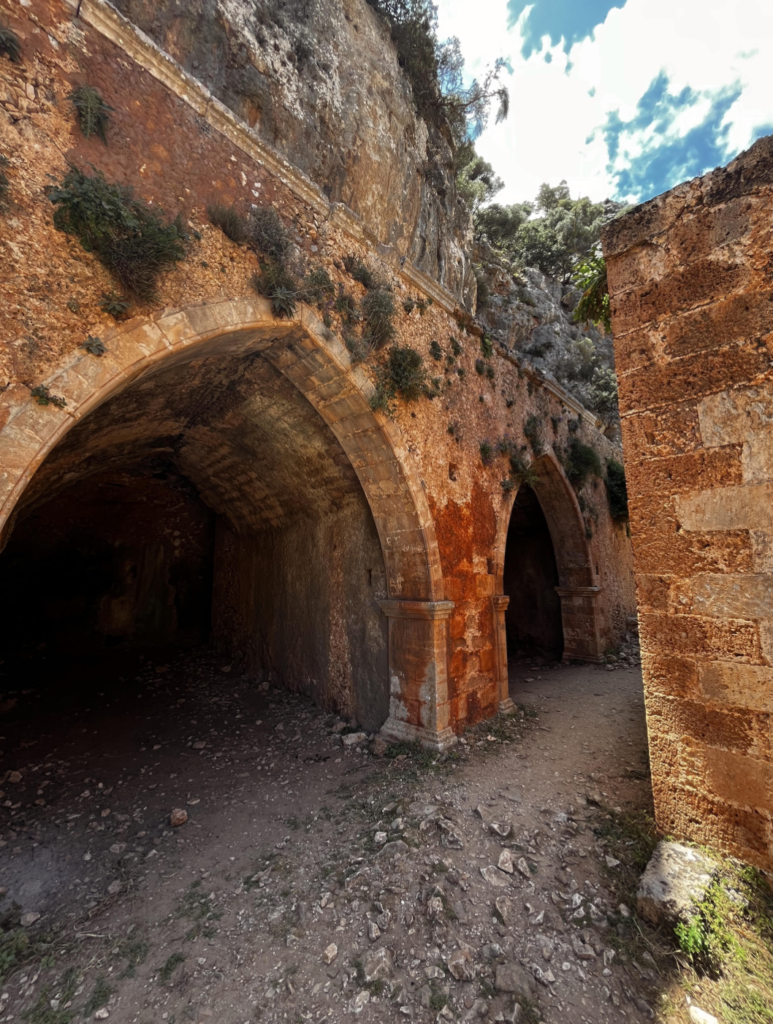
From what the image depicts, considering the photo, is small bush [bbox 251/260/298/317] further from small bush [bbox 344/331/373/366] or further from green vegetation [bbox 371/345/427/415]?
green vegetation [bbox 371/345/427/415]

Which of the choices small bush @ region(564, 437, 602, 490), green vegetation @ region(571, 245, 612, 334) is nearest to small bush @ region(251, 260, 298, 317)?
green vegetation @ region(571, 245, 612, 334)

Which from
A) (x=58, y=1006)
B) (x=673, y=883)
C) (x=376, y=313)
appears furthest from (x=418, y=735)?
(x=376, y=313)

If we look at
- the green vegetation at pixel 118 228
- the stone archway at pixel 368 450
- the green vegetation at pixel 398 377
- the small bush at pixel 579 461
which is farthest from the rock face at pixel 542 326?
the green vegetation at pixel 118 228

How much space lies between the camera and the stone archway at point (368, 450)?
3.55 metres

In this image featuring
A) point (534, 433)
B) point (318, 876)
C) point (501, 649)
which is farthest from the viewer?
point (534, 433)

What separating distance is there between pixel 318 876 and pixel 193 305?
4516 millimetres

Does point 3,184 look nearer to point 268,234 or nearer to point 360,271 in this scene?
point 268,234

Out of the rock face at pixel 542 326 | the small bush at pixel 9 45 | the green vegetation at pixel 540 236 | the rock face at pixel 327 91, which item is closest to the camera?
the small bush at pixel 9 45

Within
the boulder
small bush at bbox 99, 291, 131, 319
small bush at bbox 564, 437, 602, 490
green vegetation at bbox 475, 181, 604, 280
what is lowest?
the boulder

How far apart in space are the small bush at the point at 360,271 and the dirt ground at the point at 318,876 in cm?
537

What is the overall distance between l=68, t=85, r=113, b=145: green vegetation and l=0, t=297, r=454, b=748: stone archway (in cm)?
128

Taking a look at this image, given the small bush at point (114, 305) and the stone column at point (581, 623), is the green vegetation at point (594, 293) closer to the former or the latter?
the small bush at point (114, 305)

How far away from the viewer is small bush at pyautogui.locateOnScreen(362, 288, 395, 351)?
5039 mm

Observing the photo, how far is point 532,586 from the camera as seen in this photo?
35.3ft
